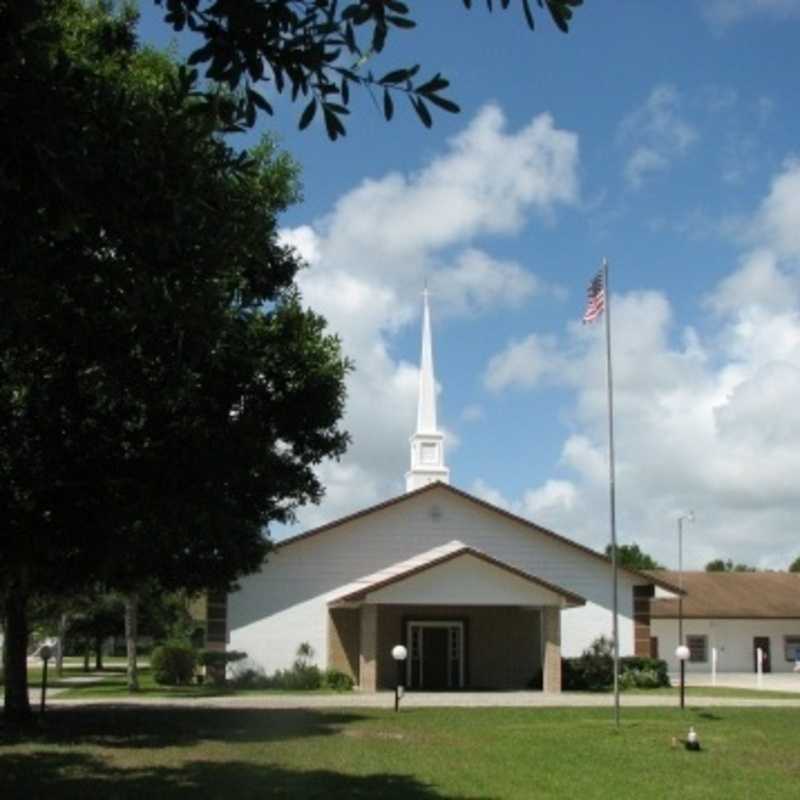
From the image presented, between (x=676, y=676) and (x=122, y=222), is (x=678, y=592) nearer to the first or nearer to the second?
(x=676, y=676)

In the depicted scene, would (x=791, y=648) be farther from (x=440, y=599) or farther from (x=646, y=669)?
(x=440, y=599)

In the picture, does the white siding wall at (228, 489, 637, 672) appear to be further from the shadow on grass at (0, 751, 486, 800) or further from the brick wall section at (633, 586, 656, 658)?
the shadow on grass at (0, 751, 486, 800)

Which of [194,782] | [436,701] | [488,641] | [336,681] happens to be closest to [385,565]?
[488,641]

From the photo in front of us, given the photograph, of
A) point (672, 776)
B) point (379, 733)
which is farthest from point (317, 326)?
point (672, 776)

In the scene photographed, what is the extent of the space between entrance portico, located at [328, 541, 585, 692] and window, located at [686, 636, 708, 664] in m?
19.0

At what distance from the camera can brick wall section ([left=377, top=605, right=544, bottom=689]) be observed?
122 feet

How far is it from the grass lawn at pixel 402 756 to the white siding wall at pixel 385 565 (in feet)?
38.7

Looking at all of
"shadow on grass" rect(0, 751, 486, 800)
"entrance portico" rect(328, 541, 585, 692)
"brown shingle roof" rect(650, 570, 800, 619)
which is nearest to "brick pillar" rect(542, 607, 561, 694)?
"entrance portico" rect(328, 541, 585, 692)

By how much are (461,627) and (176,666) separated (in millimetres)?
9222

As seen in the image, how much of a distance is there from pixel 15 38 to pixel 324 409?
520 inches

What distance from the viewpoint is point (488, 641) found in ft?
124

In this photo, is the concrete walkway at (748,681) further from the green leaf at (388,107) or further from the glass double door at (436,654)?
the green leaf at (388,107)

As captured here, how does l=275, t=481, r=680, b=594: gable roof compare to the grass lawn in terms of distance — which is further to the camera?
l=275, t=481, r=680, b=594: gable roof

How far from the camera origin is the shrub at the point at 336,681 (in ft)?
116
